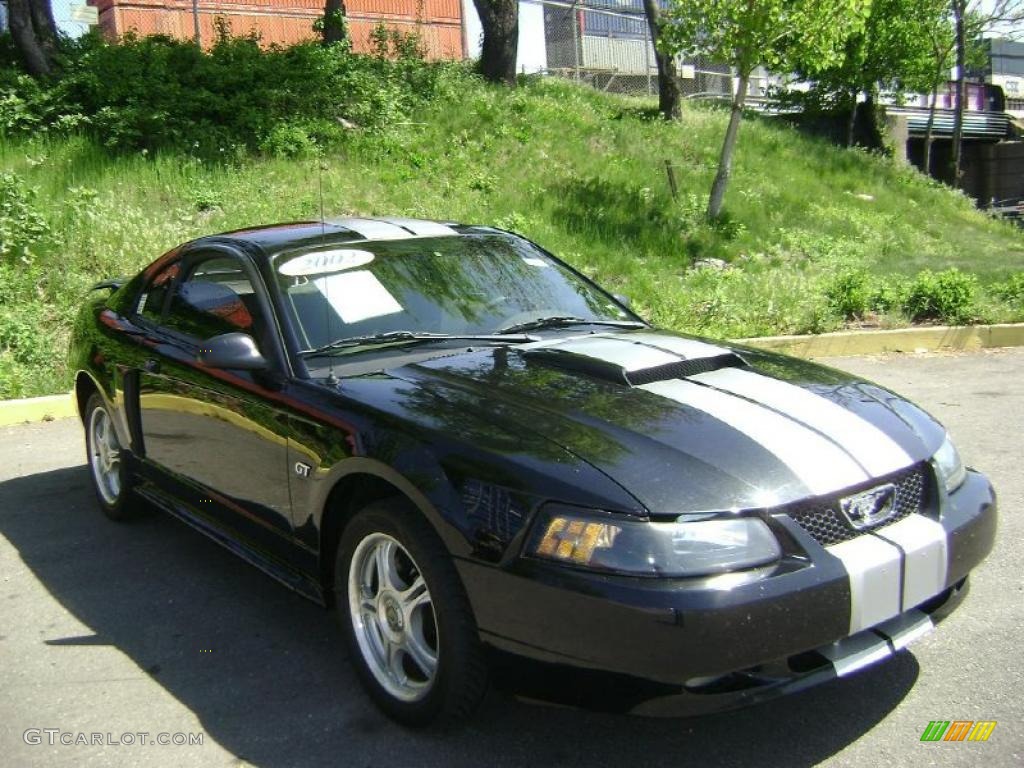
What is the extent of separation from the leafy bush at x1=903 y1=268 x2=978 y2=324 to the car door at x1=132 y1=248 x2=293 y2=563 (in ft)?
27.8

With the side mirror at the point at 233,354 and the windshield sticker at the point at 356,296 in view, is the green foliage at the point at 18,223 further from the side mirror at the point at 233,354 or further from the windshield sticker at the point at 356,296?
the side mirror at the point at 233,354

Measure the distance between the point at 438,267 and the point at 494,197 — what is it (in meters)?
9.91

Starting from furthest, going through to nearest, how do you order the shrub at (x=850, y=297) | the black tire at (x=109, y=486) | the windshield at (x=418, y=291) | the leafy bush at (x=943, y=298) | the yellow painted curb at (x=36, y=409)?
the shrub at (x=850, y=297) < the leafy bush at (x=943, y=298) < the yellow painted curb at (x=36, y=409) < the black tire at (x=109, y=486) < the windshield at (x=418, y=291)

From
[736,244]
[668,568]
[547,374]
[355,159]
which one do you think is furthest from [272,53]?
[668,568]

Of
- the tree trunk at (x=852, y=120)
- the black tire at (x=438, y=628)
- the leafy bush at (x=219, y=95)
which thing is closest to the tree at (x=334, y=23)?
the leafy bush at (x=219, y=95)

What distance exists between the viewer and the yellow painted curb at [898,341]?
31.6 feet

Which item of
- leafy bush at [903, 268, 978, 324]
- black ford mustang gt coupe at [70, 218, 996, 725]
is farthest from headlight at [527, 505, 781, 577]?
leafy bush at [903, 268, 978, 324]

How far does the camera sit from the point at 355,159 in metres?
13.9

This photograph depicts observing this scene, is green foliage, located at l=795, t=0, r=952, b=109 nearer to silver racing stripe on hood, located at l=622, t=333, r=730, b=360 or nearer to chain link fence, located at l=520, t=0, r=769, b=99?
chain link fence, located at l=520, t=0, r=769, b=99

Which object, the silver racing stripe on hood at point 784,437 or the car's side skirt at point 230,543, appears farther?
the car's side skirt at point 230,543

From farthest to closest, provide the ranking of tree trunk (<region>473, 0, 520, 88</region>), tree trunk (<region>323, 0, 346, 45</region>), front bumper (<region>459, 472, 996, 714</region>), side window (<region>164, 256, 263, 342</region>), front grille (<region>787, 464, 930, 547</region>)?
1. tree trunk (<region>473, 0, 520, 88</region>)
2. tree trunk (<region>323, 0, 346, 45</region>)
3. side window (<region>164, 256, 263, 342</region>)
4. front grille (<region>787, 464, 930, 547</region>)
5. front bumper (<region>459, 472, 996, 714</region>)

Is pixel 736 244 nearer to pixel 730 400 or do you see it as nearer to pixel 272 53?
pixel 272 53

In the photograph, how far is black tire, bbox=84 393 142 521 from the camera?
4.89 meters

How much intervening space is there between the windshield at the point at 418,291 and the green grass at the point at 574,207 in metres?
4.98
